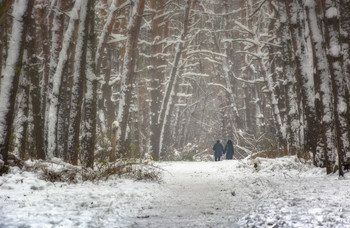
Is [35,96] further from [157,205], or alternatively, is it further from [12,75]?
[157,205]

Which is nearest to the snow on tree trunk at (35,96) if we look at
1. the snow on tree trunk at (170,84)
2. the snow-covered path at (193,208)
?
the snow-covered path at (193,208)

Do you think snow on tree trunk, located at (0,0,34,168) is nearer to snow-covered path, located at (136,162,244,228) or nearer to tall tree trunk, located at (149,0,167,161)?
snow-covered path, located at (136,162,244,228)

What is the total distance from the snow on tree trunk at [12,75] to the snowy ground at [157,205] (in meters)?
0.81

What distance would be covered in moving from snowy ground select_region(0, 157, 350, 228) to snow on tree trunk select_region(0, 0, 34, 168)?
0.81 metres

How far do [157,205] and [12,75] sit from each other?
4.09 m

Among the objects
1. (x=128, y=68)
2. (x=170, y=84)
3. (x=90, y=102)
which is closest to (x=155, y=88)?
(x=170, y=84)

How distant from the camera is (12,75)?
267 inches

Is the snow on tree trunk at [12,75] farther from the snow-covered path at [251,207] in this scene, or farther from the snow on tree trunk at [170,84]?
the snow on tree trunk at [170,84]

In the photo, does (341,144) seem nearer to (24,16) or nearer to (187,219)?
(187,219)

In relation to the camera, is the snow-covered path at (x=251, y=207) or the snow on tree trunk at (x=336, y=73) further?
the snow on tree trunk at (x=336, y=73)

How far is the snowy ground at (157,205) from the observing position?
3.80 metres

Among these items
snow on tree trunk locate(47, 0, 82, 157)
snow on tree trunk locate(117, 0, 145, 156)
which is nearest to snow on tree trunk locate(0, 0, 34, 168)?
snow on tree trunk locate(47, 0, 82, 157)

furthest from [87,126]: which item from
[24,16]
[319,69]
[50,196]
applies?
[319,69]

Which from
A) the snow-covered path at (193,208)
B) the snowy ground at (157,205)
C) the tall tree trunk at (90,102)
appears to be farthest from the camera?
the tall tree trunk at (90,102)
